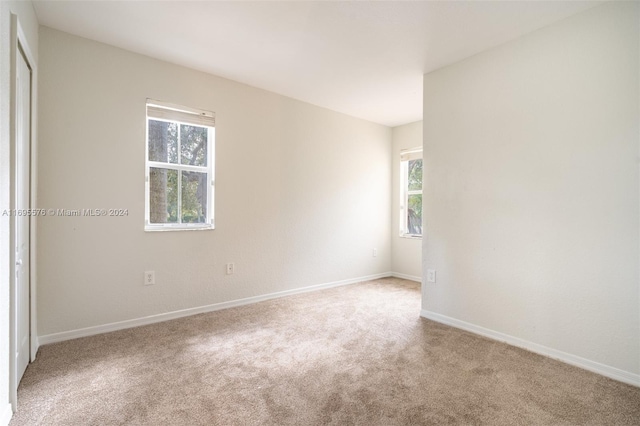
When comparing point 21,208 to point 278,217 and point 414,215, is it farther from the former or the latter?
point 414,215

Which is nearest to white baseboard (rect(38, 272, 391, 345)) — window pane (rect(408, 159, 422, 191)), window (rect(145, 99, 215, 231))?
window (rect(145, 99, 215, 231))

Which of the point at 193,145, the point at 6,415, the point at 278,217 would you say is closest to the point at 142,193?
the point at 193,145

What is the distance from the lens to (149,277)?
115 inches

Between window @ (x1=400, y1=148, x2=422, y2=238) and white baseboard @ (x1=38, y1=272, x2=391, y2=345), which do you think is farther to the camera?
window @ (x1=400, y1=148, x2=422, y2=238)

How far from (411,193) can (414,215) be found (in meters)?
0.35

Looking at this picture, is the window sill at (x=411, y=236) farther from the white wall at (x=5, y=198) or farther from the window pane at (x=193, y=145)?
the white wall at (x=5, y=198)

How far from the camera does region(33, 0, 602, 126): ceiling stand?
A: 217 cm

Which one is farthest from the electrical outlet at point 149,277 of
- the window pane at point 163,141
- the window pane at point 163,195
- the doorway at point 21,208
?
the window pane at point 163,141

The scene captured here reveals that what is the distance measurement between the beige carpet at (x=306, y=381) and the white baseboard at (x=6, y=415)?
0.10 ft

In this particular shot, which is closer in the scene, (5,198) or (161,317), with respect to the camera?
(5,198)

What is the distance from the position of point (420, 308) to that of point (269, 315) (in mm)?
1631

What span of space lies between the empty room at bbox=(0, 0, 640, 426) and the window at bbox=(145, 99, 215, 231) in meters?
0.02

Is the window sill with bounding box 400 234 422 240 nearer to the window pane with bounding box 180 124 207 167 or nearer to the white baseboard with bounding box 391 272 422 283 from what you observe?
the white baseboard with bounding box 391 272 422 283

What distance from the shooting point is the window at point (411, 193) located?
4875 millimetres
